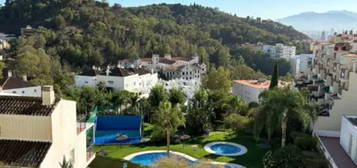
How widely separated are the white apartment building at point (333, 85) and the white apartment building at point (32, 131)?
20.3 meters

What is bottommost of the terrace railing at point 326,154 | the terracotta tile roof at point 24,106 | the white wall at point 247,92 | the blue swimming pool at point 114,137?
the blue swimming pool at point 114,137

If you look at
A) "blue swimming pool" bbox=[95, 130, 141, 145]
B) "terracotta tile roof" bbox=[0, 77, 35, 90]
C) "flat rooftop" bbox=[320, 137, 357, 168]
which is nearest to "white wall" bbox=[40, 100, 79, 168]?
"flat rooftop" bbox=[320, 137, 357, 168]

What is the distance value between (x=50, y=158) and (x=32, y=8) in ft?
376

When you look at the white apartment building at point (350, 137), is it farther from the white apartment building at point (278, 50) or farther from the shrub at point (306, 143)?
the white apartment building at point (278, 50)

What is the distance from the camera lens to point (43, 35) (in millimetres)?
83188

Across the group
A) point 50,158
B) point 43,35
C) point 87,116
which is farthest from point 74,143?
point 43,35

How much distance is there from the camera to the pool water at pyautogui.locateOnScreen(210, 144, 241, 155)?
2660cm

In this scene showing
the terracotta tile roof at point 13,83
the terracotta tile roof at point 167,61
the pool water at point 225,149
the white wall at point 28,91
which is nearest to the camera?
the pool water at point 225,149

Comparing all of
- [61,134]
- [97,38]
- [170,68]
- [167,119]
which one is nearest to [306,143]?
[167,119]

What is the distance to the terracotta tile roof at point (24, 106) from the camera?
1220 cm

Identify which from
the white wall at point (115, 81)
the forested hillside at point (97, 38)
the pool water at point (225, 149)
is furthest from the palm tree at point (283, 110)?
the forested hillside at point (97, 38)

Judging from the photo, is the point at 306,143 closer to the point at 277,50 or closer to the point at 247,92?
the point at 247,92

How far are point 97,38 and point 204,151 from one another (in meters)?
65.5

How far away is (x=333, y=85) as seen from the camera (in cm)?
2948
